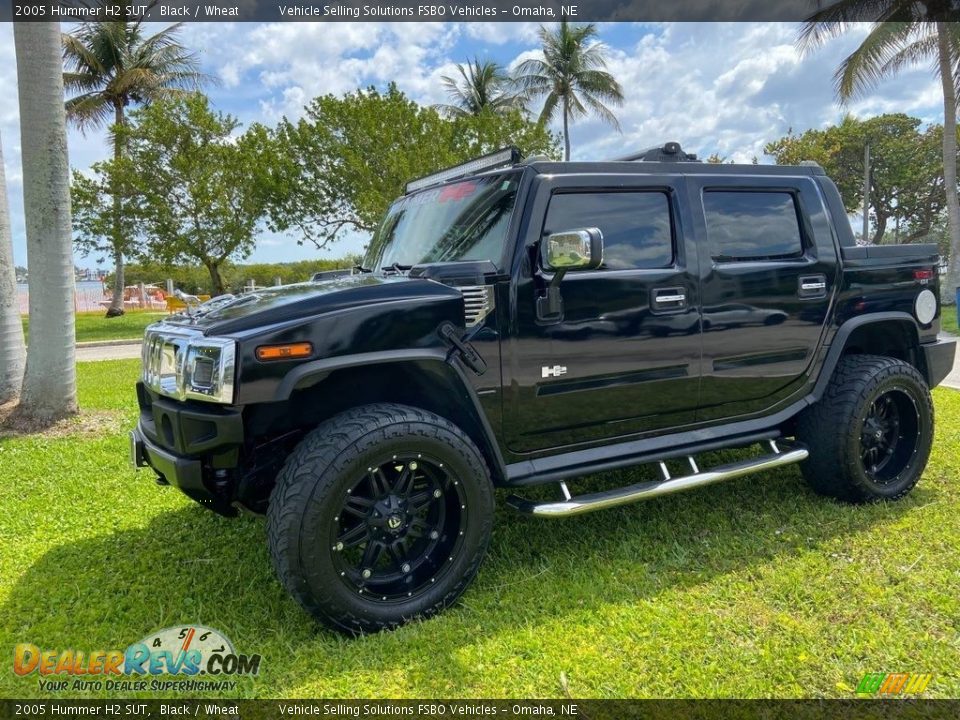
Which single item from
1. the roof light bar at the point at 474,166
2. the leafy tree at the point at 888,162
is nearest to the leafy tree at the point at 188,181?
the roof light bar at the point at 474,166

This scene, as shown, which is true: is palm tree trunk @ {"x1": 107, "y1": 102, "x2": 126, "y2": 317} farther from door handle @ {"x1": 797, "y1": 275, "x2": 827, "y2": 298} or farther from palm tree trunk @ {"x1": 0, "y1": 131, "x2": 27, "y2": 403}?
door handle @ {"x1": 797, "y1": 275, "x2": 827, "y2": 298}

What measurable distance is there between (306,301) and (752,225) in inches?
101

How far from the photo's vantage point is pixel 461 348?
9.48 feet

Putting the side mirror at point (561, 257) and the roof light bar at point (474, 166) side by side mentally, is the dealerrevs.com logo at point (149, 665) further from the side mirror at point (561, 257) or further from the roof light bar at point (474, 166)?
the roof light bar at point (474, 166)

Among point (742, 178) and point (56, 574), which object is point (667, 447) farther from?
point (56, 574)

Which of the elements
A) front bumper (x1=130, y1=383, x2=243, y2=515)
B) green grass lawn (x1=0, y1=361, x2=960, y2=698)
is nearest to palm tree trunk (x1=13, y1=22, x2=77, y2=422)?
green grass lawn (x1=0, y1=361, x2=960, y2=698)

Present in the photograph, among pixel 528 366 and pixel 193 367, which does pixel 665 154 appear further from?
pixel 193 367

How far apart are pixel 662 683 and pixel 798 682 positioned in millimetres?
496

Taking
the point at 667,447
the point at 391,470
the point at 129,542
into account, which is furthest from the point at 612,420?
the point at 129,542

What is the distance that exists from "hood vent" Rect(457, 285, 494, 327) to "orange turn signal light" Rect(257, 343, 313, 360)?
0.74m

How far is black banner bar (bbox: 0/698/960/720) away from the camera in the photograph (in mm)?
2238

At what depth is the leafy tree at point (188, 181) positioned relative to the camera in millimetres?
21422

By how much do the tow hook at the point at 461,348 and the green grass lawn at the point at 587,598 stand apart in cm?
108

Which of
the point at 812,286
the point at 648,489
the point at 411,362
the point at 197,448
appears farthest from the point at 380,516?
the point at 812,286
